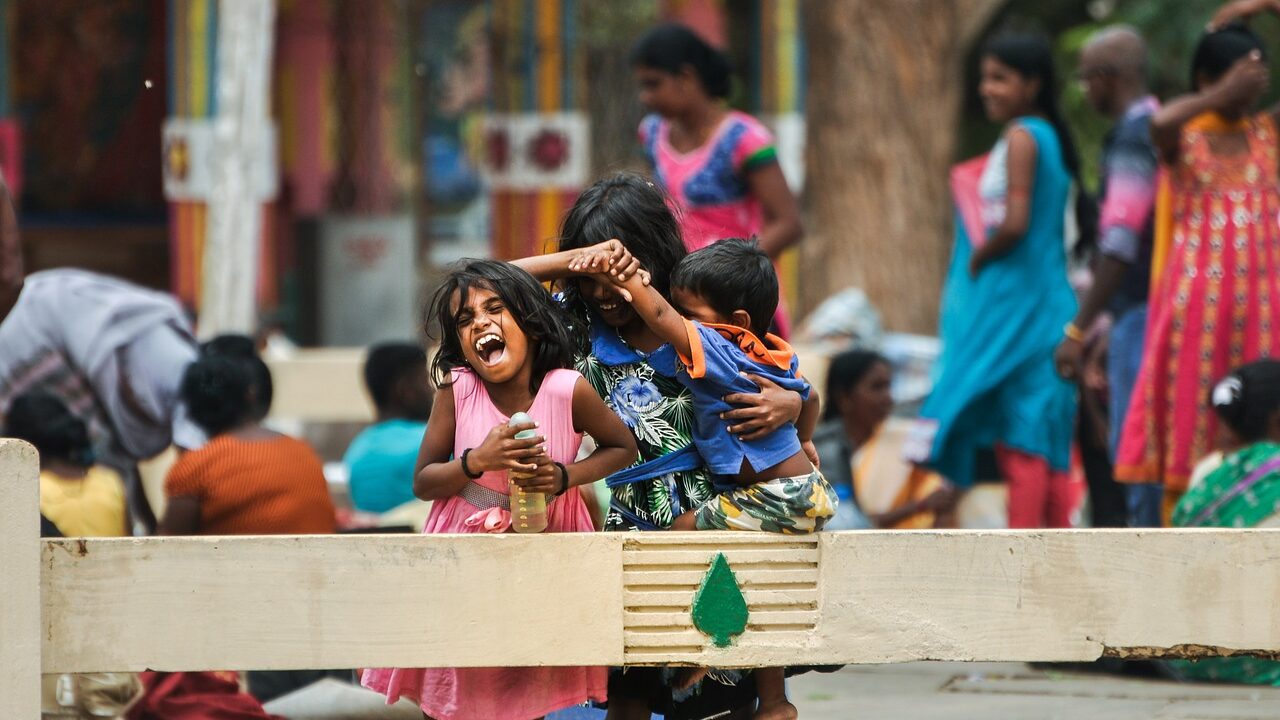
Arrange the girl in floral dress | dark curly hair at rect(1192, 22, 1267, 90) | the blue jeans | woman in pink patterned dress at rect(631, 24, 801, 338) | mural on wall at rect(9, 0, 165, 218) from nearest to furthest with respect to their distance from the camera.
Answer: the girl in floral dress → dark curly hair at rect(1192, 22, 1267, 90) → woman in pink patterned dress at rect(631, 24, 801, 338) → the blue jeans → mural on wall at rect(9, 0, 165, 218)

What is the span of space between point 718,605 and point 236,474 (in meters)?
1.87

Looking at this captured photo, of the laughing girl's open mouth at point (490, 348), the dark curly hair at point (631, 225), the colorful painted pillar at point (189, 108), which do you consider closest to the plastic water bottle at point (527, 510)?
the laughing girl's open mouth at point (490, 348)

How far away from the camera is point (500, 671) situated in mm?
3621

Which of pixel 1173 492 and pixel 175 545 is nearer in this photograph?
pixel 175 545

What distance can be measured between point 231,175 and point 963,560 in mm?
6579

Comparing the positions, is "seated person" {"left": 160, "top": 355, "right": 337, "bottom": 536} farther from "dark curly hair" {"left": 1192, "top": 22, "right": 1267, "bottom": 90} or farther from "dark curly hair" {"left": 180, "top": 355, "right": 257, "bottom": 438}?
"dark curly hair" {"left": 1192, "top": 22, "right": 1267, "bottom": 90}

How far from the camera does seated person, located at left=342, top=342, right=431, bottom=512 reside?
5965mm

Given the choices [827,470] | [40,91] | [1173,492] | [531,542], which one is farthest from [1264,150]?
[40,91]

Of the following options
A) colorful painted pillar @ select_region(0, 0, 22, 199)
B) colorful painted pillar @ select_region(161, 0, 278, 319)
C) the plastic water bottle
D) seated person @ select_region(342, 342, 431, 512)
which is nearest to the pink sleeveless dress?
the plastic water bottle

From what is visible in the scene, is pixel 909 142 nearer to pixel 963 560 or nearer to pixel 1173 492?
pixel 1173 492

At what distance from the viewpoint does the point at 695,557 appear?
3.44m

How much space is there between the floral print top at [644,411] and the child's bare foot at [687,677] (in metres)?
0.30

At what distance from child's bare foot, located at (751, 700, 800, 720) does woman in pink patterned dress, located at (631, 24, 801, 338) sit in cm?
216

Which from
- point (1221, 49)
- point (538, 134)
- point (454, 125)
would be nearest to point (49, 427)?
point (1221, 49)
